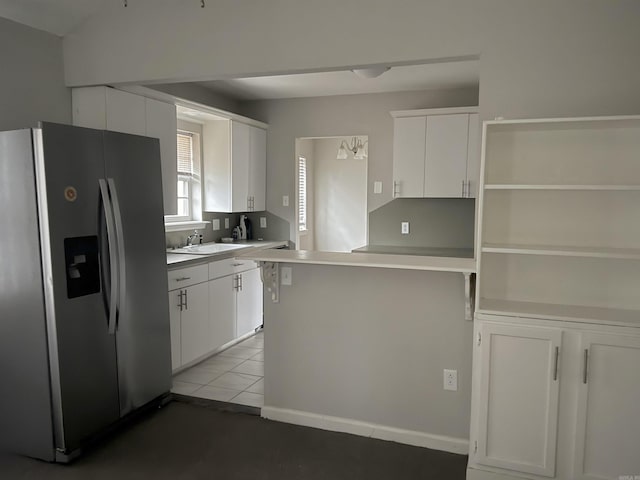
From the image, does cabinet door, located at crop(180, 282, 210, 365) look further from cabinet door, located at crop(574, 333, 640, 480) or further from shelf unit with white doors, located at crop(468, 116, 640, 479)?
cabinet door, located at crop(574, 333, 640, 480)

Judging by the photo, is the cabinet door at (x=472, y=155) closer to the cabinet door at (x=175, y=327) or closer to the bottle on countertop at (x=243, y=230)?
the bottle on countertop at (x=243, y=230)

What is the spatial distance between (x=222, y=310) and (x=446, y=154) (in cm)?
257

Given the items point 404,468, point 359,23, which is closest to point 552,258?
point 404,468

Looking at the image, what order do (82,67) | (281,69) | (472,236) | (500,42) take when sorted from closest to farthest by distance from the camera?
(500,42), (281,69), (82,67), (472,236)

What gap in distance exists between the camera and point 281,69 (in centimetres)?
275

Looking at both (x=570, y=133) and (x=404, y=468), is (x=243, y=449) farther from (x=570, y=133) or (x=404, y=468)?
(x=570, y=133)

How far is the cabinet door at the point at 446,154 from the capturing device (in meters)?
4.45

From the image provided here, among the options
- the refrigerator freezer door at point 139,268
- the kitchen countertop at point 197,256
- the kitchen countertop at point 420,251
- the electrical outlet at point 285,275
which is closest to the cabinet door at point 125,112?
the refrigerator freezer door at point 139,268

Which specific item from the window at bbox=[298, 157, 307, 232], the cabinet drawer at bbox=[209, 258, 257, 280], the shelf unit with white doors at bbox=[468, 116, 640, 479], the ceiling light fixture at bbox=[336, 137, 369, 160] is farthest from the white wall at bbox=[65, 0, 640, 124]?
the window at bbox=[298, 157, 307, 232]

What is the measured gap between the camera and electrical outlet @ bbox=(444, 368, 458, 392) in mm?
2760

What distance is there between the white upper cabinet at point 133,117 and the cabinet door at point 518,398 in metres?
2.72

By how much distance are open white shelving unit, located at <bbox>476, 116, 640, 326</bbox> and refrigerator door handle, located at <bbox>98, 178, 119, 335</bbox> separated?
2.06 metres

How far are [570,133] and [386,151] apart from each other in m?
2.76

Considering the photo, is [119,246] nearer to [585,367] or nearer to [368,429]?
[368,429]
